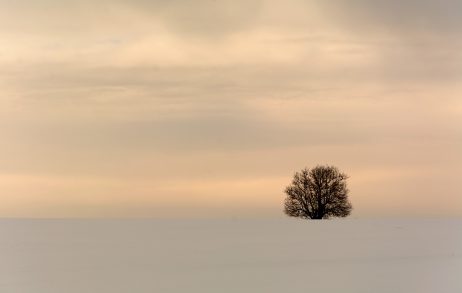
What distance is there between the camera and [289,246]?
2109 cm

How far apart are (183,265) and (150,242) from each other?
8.10 meters

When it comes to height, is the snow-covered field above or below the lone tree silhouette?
below

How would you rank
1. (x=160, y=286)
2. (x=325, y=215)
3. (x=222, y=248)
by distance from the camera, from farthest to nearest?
(x=325, y=215)
(x=222, y=248)
(x=160, y=286)

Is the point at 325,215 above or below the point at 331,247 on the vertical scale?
above

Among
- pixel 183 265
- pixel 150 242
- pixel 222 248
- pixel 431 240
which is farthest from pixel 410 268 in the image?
pixel 150 242

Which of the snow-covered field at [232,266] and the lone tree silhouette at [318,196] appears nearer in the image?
the snow-covered field at [232,266]

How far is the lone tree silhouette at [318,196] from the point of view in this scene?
43750 mm

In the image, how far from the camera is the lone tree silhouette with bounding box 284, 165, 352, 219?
43.8 metres

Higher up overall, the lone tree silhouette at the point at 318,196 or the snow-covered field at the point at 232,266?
the lone tree silhouette at the point at 318,196

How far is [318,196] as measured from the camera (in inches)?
1734

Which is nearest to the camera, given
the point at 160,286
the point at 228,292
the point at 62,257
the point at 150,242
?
the point at 228,292

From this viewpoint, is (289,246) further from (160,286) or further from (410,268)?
(160,286)

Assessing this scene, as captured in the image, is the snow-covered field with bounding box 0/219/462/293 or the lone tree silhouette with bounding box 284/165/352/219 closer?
the snow-covered field with bounding box 0/219/462/293

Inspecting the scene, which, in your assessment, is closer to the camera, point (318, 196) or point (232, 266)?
point (232, 266)
